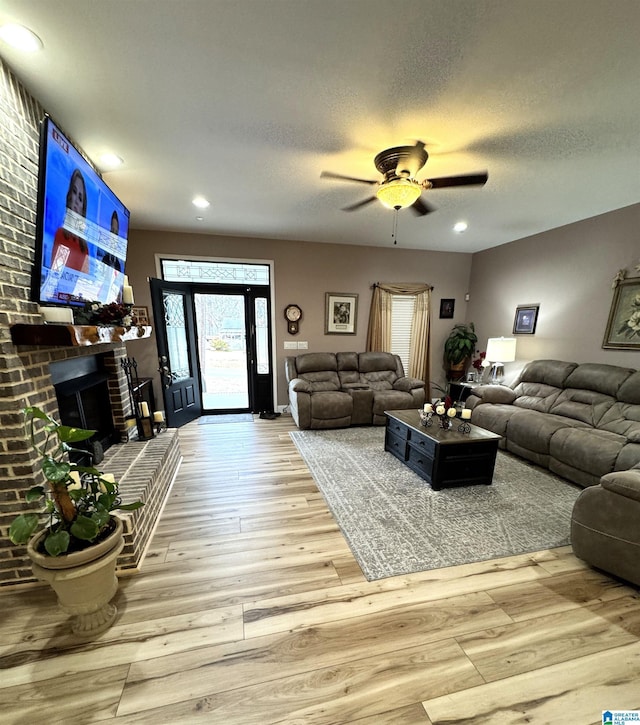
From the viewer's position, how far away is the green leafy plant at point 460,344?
4.95 meters

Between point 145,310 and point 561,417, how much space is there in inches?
213

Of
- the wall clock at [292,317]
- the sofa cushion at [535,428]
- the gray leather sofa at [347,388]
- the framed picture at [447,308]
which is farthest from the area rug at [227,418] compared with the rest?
the framed picture at [447,308]

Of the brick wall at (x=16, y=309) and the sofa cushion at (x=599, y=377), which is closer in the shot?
the brick wall at (x=16, y=309)

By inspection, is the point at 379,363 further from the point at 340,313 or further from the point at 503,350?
the point at 503,350

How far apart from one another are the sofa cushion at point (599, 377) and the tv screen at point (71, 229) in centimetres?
483

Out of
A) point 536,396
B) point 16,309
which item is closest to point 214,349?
point 16,309

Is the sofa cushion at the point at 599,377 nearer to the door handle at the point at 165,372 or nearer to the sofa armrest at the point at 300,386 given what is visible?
the sofa armrest at the point at 300,386

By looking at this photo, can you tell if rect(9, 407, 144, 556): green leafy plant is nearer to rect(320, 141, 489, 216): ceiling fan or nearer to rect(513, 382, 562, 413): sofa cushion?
rect(320, 141, 489, 216): ceiling fan

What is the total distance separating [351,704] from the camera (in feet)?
3.63

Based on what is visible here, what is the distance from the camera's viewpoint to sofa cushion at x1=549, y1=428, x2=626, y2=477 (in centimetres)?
236

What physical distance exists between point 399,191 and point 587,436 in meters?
2.72

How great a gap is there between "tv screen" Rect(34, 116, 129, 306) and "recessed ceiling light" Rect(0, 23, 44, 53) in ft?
0.96

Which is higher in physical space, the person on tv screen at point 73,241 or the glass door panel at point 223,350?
the person on tv screen at point 73,241

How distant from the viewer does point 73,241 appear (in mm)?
1734
